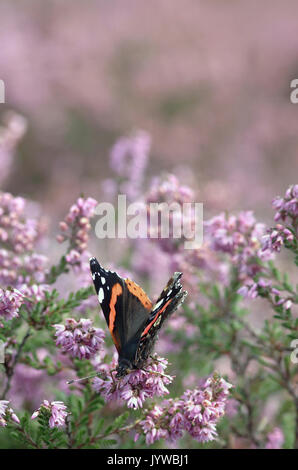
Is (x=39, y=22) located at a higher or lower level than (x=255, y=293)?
higher

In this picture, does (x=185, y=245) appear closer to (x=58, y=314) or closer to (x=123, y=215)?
(x=123, y=215)

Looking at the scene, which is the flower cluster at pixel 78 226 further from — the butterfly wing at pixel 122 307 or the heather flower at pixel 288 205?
the heather flower at pixel 288 205

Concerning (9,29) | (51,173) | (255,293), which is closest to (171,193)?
(255,293)

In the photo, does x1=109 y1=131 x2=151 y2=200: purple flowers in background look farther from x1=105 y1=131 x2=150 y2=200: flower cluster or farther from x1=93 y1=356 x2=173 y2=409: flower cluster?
Answer: x1=93 y1=356 x2=173 y2=409: flower cluster

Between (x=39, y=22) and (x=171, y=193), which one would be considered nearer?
(x=171, y=193)

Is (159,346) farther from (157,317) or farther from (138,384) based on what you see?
(157,317)

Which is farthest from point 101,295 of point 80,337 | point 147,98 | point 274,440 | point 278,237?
point 147,98

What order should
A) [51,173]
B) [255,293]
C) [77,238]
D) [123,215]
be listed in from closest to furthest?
[255,293] → [77,238] → [123,215] → [51,173]
